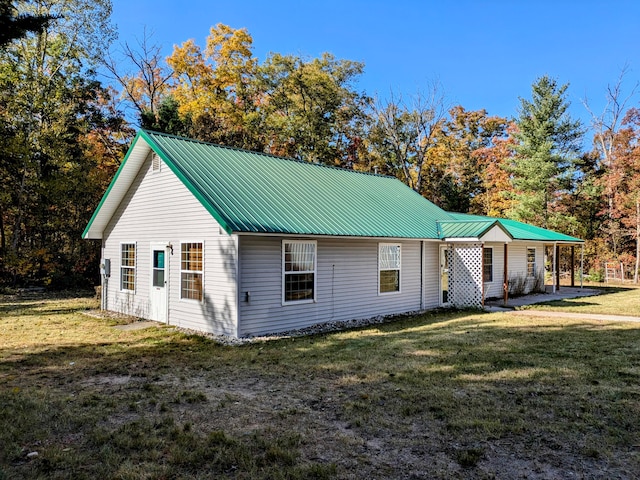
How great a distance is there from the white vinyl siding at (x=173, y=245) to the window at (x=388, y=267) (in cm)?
509

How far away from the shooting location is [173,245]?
11.6 metres

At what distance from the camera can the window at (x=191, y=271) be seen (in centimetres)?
1086

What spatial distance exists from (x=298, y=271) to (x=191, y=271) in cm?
269

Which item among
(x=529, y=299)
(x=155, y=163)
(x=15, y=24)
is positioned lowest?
(x=529, y=299)

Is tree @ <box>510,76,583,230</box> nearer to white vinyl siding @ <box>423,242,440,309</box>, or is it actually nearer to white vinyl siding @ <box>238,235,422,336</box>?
white vinyl siding @ <box>423,242,440,309</box>

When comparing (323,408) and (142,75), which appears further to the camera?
(142,75)

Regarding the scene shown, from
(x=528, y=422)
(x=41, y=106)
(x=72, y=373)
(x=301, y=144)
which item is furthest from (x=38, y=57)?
(x=528, y=422)

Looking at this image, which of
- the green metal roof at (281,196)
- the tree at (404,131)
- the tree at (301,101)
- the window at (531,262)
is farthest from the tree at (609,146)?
the green metal roof at (281,196)

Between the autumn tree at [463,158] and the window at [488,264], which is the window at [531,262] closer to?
the window at [488,264]

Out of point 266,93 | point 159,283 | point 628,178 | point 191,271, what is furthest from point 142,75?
point 628,178

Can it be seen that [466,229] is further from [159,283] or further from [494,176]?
[494,176]

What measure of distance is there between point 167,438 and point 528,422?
381 centimetres

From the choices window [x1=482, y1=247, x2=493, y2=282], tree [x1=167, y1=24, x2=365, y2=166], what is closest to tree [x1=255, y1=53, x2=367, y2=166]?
tree [x1=167, y1=24, x2=365, y2=166]

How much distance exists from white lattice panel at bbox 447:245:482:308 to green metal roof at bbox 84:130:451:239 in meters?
1.40
